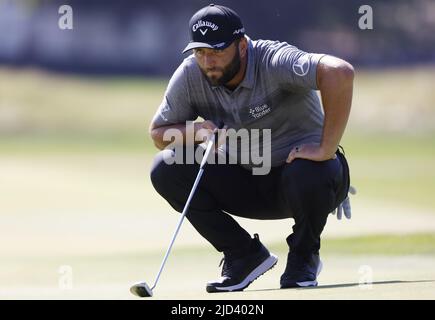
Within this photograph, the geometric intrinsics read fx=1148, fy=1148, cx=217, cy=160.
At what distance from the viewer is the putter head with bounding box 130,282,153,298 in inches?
254

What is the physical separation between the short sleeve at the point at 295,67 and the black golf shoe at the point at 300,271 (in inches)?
42.2

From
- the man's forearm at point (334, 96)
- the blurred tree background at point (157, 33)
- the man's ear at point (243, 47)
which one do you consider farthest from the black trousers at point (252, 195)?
the blurred tree background at point (157, 33)

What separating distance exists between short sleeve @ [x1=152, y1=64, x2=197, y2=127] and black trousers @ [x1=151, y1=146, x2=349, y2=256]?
22 centimetres

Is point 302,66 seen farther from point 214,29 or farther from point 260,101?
point 214,29

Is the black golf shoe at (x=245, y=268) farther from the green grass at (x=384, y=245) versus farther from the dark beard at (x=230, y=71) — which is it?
the green grass at (x=384, y=245)

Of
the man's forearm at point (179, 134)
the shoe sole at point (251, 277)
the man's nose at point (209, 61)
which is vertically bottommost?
the shoe sole at point (251, 277)

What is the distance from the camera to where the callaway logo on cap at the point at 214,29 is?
6.86m

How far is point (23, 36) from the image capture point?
5062cm

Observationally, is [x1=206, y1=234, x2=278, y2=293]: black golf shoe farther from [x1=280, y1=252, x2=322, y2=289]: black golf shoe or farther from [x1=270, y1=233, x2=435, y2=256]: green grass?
[x1=270, y1=233, x2=435, y2=256]: green grass

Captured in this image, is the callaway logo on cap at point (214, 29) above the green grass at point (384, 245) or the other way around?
above

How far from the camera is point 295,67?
688cm

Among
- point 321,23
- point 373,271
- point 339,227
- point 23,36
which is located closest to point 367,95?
point 321,23

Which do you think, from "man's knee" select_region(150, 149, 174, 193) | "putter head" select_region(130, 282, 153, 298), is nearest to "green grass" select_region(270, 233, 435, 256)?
"man's knee" select_region(150, 149, 174, 193)
